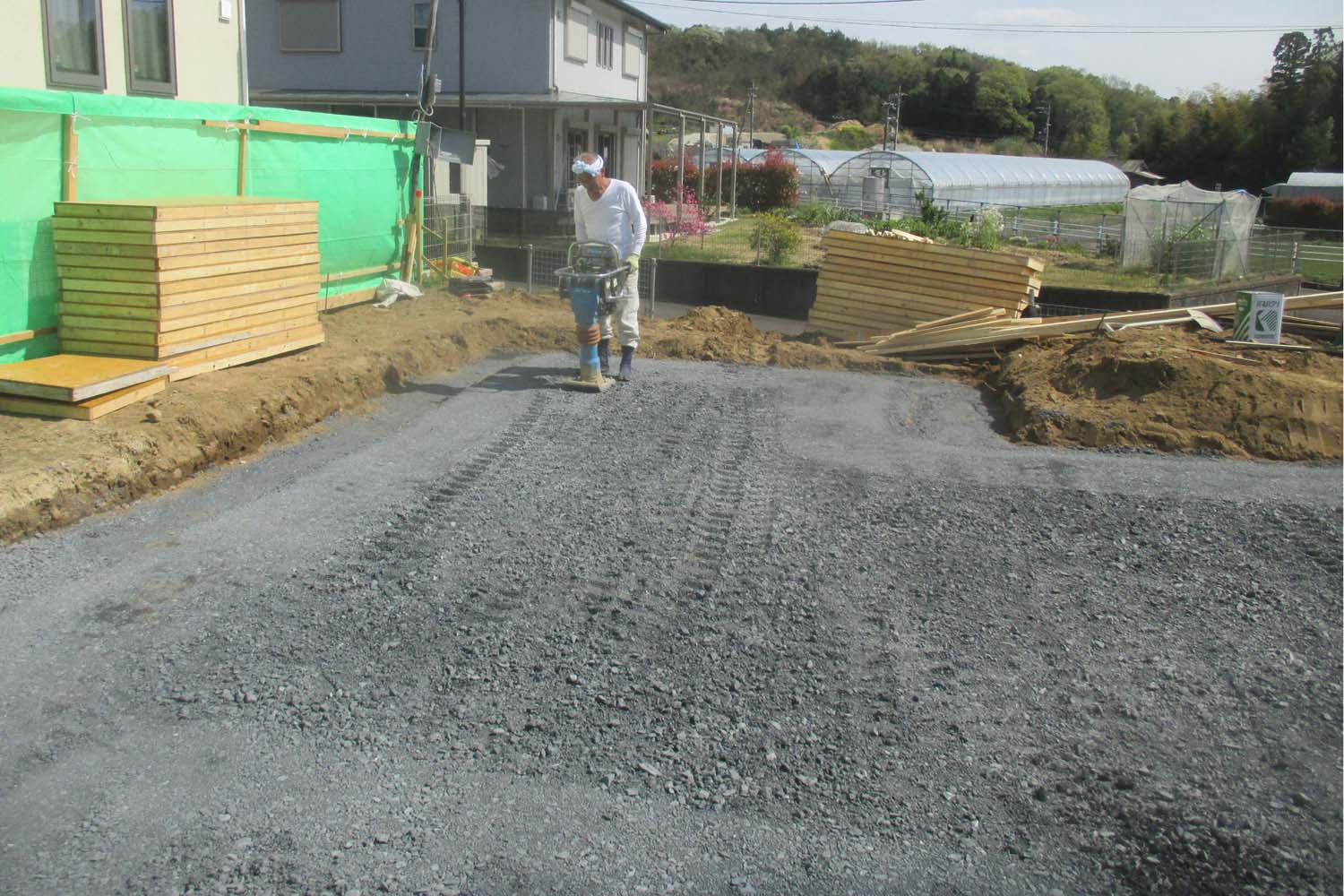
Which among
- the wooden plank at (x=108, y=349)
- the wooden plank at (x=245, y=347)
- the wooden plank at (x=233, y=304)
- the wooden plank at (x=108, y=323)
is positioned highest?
the wooden plank at (x=233, y=304)

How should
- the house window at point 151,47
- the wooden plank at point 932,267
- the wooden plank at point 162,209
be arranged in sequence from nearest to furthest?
the wooden plank at point 162,209, the house window at point 151,47, the wooden plank at point 932,267

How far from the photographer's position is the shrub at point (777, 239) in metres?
19.7

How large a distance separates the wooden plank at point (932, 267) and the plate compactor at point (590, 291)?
544 cm

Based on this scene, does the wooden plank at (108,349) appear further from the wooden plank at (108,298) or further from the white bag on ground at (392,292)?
the white bag on ground at (392,292)

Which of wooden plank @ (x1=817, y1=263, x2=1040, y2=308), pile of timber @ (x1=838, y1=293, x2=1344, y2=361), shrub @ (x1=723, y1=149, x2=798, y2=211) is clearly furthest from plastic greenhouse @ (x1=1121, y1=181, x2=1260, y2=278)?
shrub @ (x1=723, y1=149, x2=798, y2=211)

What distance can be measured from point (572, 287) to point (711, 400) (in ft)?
5.41

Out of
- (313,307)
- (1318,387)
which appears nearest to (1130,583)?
(1318,387)

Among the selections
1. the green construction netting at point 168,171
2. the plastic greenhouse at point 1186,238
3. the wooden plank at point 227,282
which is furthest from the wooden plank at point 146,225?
the plastic greenhouse at point 1186,238

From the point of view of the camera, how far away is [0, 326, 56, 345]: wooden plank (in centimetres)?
862

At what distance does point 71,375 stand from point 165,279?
1.07m

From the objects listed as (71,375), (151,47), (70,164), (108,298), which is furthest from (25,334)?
(151,47)

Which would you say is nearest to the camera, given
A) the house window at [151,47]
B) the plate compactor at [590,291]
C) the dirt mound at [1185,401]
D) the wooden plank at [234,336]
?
the wooden plank at [234,336]

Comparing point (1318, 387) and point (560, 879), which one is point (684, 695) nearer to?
point (560, 879)

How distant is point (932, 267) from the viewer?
14578 millimetres
